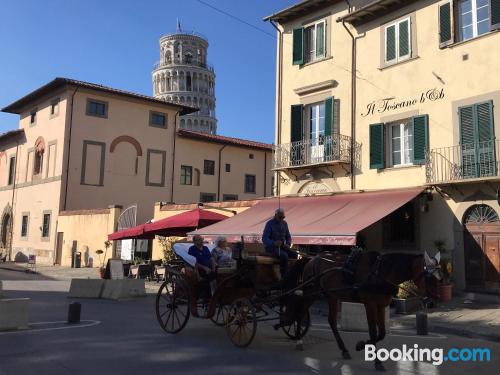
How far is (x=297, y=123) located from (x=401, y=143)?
4172 millimetres

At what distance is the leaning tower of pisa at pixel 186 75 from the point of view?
95.1 m

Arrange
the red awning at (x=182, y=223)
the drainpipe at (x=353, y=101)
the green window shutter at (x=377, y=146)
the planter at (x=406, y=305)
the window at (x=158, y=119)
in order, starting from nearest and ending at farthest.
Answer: the planter at (x=406, y=305) < the green window shutter at (x=377, y=146) < the drainpipe at (x=353, y=101) < the red awning at (x=182, y=223) < the window at (x=158, y=119)

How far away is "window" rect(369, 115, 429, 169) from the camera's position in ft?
52.1

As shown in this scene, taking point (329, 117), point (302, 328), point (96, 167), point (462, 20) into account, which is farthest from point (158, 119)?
point (302, 328)

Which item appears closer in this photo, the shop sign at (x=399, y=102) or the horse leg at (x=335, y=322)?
the horse leg at (x=335, y=322)

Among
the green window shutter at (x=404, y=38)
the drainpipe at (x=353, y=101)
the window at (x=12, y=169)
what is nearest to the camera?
the green window shutter at (x=404, y=38)

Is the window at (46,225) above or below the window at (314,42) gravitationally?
below

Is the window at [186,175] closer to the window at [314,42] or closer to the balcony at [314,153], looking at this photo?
the balcony at [314,153]

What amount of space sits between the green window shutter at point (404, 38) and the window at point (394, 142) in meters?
2.24

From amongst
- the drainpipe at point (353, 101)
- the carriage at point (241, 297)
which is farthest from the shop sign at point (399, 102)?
the carriage at point (241, 297)

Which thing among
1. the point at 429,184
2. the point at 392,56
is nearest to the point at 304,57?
the point at 392,56

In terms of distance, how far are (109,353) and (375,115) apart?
485 inches

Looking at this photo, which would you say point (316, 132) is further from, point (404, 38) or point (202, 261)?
point (202, 261)

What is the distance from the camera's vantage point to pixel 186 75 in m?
94.8
